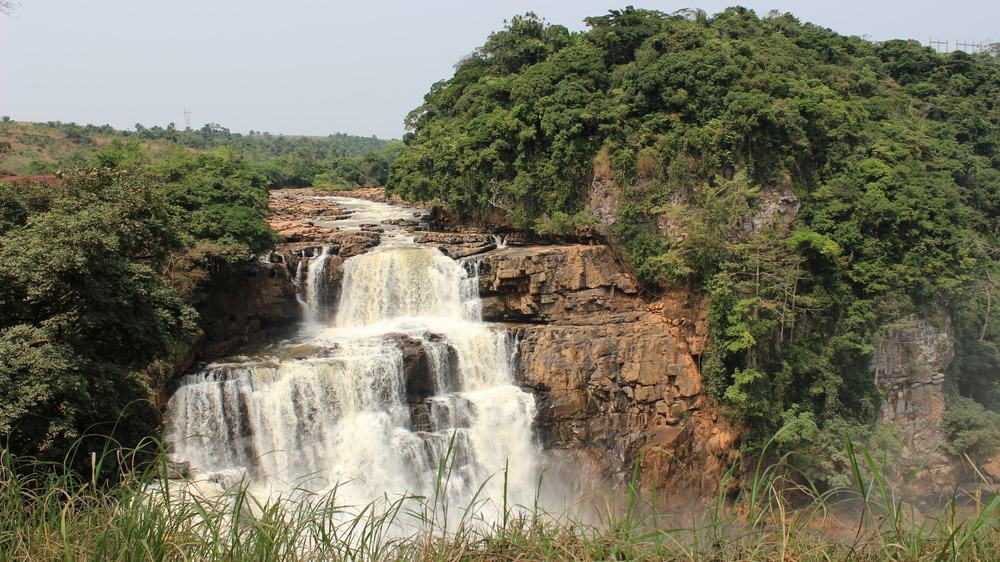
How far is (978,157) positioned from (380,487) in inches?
1002

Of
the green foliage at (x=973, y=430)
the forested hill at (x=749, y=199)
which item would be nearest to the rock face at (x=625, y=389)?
the forested hill at (x=749, y=199)

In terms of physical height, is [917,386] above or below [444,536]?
below

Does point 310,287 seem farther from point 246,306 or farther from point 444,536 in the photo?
point 444,536

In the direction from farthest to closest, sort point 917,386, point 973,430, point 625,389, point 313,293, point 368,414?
point 917,386, point 973,430, point 313,293, point 625,389, point 368,414

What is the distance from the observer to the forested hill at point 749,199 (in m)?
16.8

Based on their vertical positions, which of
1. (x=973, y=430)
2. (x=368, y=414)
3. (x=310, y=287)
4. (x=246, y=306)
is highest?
(x=310, y=287)

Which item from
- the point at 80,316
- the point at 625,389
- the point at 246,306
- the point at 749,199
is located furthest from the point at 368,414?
the point at 749,199

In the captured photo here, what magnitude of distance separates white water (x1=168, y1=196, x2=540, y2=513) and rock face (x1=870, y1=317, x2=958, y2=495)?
1052cm

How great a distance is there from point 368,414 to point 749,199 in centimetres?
1143

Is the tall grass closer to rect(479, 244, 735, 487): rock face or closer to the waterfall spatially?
rect(479, 244, 735, 487): rock face

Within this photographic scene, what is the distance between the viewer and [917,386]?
1920cm

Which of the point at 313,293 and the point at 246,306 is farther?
the point at 313,293

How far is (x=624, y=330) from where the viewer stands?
54.6ft

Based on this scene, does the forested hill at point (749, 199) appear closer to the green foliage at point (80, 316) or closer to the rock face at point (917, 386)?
the rock face at point (917, 386)
